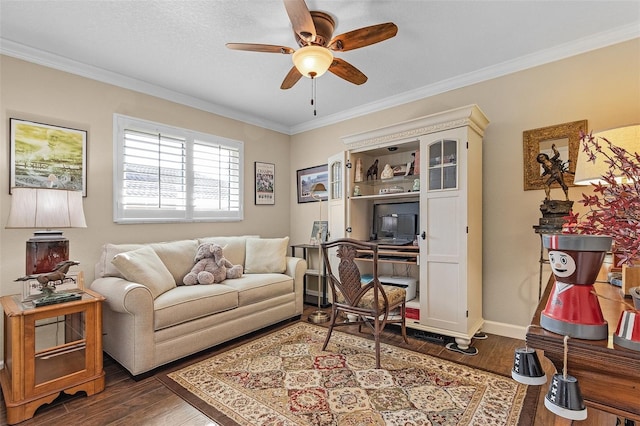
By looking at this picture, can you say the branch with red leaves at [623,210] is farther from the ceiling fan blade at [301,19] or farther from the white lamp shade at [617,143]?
the ceiling fan blade at [301,19]

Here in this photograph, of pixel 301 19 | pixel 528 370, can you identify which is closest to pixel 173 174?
pixel 301 19

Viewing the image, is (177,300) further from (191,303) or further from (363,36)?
(363,36)

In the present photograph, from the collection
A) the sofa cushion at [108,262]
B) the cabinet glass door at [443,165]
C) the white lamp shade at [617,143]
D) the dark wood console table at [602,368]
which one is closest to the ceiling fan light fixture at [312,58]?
the cabinet glass door at [443,165]

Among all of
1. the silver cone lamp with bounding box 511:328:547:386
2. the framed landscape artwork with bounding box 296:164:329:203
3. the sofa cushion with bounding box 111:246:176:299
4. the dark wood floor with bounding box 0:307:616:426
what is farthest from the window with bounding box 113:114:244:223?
the silver cone lamp with bounding box 511:328:547:386

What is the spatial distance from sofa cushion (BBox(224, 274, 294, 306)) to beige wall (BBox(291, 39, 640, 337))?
6.99ft

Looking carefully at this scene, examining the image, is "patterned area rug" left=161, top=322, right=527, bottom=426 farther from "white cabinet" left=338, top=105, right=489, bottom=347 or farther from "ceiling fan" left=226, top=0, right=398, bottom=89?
"ceiling fan" left=226, top=0, right=398, bottom=89

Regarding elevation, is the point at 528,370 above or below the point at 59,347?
above

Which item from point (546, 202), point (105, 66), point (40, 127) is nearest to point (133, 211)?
point (40, 127)

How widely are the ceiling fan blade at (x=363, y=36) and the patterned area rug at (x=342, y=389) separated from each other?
2384mm

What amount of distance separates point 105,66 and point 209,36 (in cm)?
126

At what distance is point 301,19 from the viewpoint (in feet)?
5.90

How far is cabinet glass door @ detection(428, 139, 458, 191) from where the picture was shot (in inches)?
113

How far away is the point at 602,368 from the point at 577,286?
18 cm

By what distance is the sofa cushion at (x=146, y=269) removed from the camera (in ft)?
8.11
